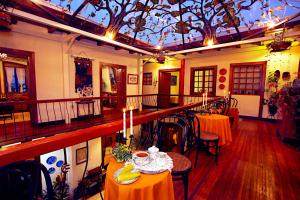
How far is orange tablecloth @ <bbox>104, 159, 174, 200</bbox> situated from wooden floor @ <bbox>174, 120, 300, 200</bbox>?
42.0 inches

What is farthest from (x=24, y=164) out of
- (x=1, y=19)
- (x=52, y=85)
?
(x=52, y=85)

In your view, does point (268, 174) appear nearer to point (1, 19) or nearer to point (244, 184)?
point (244, 184)

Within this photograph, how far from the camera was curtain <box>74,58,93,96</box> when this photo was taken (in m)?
5.49

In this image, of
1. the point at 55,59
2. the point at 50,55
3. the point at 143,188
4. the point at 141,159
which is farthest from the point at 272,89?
the point at 50,55

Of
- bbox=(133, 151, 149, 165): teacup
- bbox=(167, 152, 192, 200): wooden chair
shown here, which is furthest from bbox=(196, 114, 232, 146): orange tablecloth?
bbox=(133, 151, 149, 165): teacup

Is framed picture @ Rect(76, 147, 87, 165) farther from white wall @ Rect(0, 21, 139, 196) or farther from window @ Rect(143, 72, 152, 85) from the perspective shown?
window @ Rect(143, 72, 152, 85)

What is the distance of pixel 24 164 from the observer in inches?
36.3

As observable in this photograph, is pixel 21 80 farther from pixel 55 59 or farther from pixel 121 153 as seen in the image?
pixel 121 153

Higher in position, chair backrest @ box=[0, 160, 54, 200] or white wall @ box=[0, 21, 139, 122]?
white wall @ box=[0, 21, 139, 122]

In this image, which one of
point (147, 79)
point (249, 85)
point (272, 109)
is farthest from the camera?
point (147, 79)

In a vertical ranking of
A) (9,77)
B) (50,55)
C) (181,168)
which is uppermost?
(50,55)

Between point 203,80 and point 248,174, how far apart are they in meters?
5.78

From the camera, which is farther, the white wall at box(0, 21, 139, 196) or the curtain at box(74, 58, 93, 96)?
the curtain at box(74, 58, 93, 96)

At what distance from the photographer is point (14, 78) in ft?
23.0
